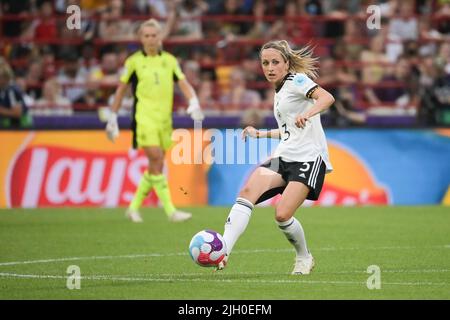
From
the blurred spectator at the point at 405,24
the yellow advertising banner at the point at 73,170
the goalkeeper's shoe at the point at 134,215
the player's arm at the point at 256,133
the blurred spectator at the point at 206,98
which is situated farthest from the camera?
Answer: the blurred spectator at the point at 405,24

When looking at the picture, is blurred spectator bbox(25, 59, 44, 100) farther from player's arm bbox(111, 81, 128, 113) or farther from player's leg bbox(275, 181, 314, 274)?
player's leg bbox(275, 181, 314, 274)

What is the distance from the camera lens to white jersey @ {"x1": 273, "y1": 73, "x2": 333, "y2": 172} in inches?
397

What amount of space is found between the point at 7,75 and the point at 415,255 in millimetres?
10124

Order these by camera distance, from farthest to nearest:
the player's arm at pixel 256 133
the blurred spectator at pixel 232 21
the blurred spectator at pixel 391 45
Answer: the blurred spectator at pixel 232 21
the blurred spectator at pixel 391 45
the player's arm at pixel 256 133

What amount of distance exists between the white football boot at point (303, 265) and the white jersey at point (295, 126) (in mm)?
867

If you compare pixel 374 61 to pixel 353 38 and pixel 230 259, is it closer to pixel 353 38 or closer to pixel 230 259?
pixel 353 38

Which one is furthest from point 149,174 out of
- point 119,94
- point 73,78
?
point 73,78

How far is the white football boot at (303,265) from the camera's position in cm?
1019

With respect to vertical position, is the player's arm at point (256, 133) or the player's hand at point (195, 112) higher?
the player's arm at point (256, 133)

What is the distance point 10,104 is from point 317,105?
10.9m

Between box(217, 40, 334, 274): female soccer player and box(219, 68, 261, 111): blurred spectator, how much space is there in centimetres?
1067

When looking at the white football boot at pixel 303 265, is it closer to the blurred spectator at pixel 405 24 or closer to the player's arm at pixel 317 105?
the player's arm at pixel 317 105

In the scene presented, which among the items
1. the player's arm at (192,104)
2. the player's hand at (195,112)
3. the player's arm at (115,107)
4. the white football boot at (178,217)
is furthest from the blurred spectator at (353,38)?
the white football boot at (178,217)

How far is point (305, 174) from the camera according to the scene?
1002cm
